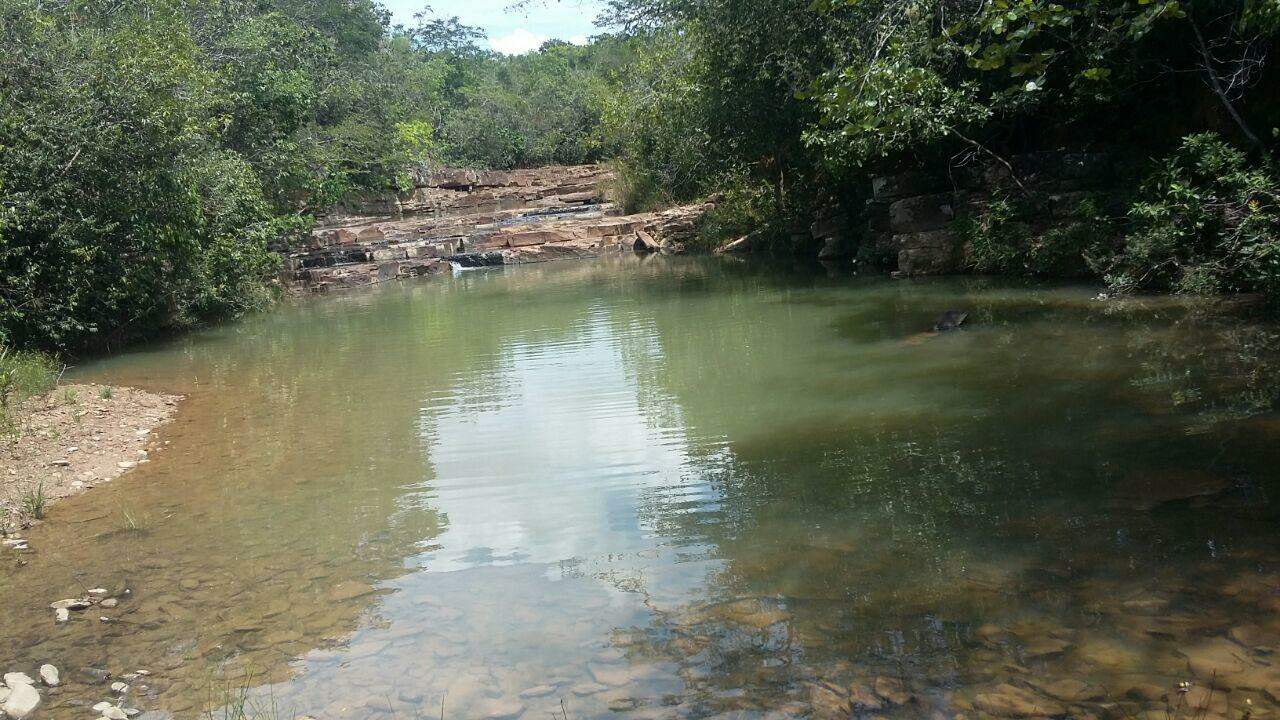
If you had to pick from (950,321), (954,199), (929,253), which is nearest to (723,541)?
(950,321)

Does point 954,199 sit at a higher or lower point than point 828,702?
higher

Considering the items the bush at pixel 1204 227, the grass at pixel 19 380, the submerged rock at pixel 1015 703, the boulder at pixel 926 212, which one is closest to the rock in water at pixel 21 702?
the submerged rock at pixel 1015 703

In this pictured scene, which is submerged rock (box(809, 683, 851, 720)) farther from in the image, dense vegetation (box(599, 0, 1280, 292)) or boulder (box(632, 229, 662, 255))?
boulder (box(632, 229, 662, 255))

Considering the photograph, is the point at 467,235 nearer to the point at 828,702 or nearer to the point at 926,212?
the point at 926,212

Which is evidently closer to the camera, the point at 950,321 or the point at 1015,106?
the point at 950,321

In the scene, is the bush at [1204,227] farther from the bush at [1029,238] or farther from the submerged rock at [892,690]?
the submerged rock at [892,690]

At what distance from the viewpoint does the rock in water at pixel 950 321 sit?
12.1m

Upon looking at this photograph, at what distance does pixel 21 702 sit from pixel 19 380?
760 cm

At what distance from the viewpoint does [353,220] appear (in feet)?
123

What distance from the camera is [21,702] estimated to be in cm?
439

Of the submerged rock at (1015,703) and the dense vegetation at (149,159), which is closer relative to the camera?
the submerged rock at (1015,703)

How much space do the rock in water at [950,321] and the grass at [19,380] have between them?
33.2 ft

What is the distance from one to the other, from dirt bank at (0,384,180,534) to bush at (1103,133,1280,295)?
38.3ft

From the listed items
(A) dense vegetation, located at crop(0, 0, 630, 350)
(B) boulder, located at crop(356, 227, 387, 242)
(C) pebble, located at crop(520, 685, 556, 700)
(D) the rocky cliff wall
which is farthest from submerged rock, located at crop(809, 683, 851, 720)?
(B) boulder, located at crop(356, 227, 387, 242)
